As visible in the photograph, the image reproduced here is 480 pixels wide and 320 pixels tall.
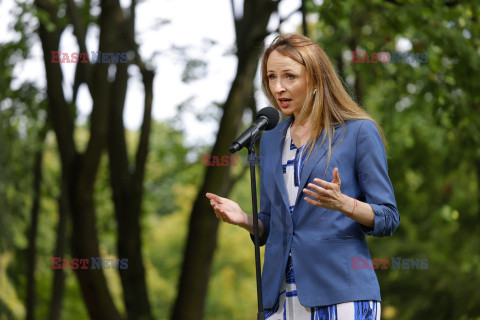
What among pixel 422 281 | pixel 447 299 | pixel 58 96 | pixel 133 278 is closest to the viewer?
pixel 58 96

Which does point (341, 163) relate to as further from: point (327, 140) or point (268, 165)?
point (268, 165)

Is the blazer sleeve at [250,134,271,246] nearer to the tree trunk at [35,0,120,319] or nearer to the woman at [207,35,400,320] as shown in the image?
the woman at [207,35,400,320]

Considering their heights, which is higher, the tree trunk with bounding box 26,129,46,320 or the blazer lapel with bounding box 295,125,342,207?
the blazer lapel with bounding box 295,125,342,207

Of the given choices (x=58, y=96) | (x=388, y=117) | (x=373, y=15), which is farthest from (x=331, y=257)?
(x=388, y=117)

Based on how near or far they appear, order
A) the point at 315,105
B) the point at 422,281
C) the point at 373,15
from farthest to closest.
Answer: the point at 422,281 < the point at 373,15 < the point at 315,105

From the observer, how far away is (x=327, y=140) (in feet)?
8.58

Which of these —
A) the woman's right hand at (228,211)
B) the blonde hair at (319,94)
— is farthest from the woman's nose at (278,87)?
the woman's right hand at (228,211)

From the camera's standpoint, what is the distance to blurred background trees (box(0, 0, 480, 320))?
713 centimetres

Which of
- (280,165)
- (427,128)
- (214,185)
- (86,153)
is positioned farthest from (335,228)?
(427,128)

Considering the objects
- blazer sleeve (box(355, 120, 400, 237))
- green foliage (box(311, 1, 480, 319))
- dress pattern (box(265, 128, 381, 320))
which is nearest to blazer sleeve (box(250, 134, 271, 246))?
dress pattern (box(265, 128, 381, 320))

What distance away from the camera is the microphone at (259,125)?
2.59 metres

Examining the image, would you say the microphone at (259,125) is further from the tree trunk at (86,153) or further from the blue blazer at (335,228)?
the tree trunk at (86,153)

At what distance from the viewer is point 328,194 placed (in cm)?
229

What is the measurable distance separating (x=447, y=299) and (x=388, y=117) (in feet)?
12.5
